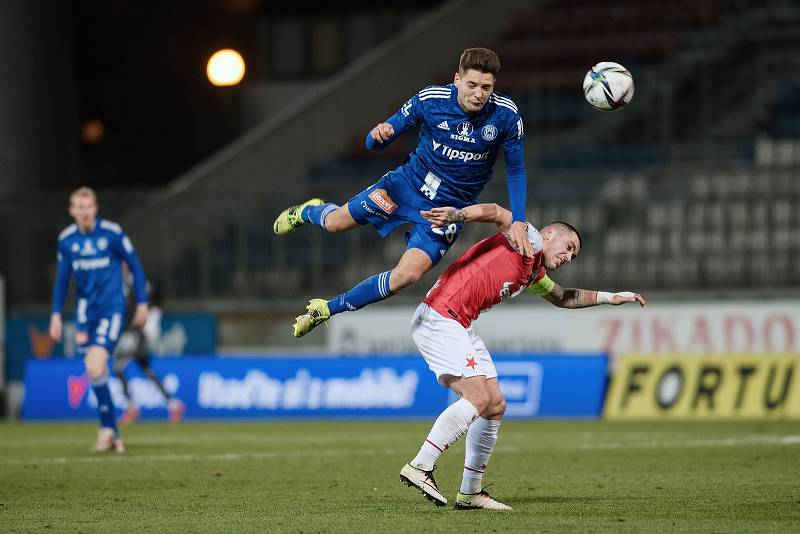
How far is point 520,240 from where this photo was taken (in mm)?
7312

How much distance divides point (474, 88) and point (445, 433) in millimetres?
2034

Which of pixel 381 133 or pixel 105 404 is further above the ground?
pixel 381 133

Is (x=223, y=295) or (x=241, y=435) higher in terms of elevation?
(x=223, y=295)

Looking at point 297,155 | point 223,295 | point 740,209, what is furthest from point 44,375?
point 740,209

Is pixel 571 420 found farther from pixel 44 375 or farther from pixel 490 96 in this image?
pixel 490 96

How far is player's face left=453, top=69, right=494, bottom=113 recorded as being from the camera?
771 centimetres

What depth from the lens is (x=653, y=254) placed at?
18.0 metres

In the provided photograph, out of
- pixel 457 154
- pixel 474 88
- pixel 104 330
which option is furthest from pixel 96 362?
pixel 474 88

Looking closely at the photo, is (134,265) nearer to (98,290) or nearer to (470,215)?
(98,290)

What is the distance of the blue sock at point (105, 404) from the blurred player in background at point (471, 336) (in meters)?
4.78

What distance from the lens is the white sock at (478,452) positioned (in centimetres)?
727

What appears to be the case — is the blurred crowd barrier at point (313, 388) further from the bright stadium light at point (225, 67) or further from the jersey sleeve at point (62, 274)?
the jersey sleeve at point (62, 274)

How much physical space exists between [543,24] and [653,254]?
6.84 metres

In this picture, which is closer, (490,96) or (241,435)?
(490,96)
